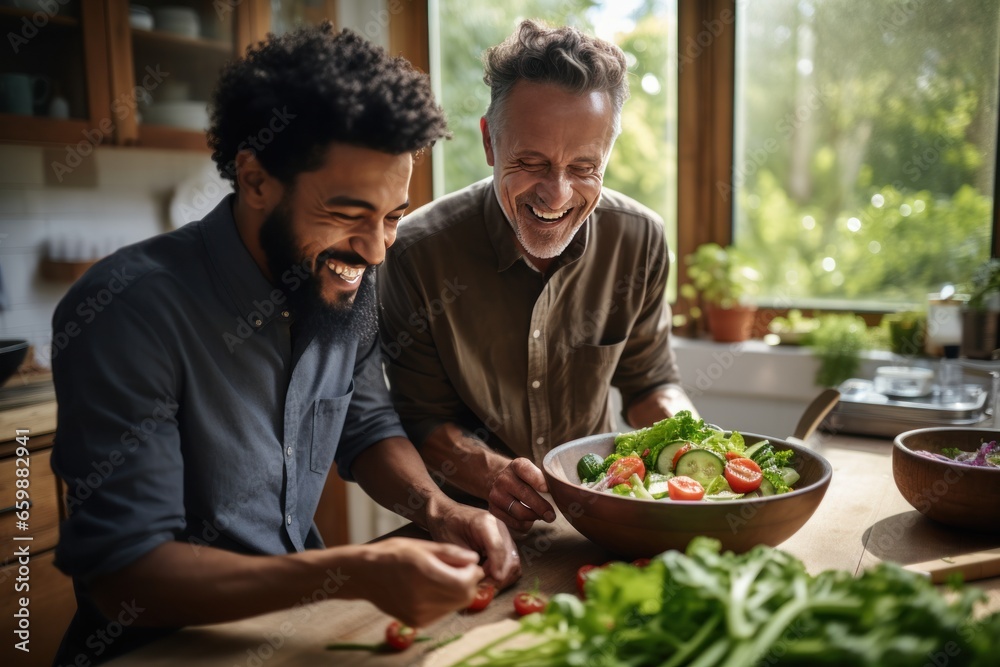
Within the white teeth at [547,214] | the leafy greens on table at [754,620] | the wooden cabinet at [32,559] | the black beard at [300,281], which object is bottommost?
the wooden cabinet at [32,559]

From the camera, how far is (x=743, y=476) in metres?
1.34

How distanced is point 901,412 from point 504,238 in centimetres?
115

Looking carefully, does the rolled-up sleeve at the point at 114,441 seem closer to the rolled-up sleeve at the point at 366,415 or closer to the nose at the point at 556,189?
the rolled-up sleeve at the point at 366,415

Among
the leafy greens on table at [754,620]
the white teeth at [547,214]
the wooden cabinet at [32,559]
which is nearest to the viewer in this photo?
the leafy greens on table at [754,620]

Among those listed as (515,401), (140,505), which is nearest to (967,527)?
(515,401)

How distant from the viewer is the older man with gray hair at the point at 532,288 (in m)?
1.73

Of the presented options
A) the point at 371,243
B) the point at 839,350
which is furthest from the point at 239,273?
the point at 839,350

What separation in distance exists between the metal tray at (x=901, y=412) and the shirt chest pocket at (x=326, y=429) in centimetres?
139

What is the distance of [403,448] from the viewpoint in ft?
5.42

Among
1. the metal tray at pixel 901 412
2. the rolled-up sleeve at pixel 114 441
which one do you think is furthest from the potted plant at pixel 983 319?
the rolled-up sleeve at pixel 114 441

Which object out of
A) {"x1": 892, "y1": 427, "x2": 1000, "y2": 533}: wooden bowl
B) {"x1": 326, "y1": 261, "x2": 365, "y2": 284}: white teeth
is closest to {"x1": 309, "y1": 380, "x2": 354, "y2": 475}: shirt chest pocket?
{"x1": 326, "y1": 261, "x2": 365, "y2": 284}: white teeth

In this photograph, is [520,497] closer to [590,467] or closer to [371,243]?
[590,467]

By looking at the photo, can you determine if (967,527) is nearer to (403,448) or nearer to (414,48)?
(403,448)

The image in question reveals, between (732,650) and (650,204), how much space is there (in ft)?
9.50
